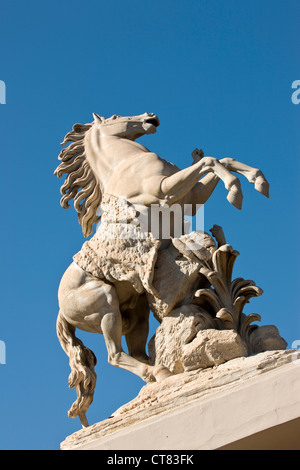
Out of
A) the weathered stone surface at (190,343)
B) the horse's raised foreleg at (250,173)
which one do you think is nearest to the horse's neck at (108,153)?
the horse's raised foreleg at (250,173)

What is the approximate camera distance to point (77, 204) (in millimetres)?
8789

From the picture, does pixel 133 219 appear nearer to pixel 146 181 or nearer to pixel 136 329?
pixel 146 181

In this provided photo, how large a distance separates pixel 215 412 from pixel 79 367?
1935 mm

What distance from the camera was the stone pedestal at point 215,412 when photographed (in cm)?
662

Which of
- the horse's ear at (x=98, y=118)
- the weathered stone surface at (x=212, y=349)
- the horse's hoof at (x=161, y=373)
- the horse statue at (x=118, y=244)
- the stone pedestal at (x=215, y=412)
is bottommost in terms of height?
the stone pedestal at (x=215, y=412)

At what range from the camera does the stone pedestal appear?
6625 millimetres

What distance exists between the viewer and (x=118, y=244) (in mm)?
8102

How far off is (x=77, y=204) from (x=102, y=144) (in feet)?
2.10

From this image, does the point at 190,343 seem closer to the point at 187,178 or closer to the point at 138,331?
the point at 138,331

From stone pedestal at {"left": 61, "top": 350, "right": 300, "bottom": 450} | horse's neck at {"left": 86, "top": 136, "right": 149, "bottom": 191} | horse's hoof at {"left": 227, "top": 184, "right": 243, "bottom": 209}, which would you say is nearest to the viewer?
stone pedestal at {"left": 61, "top": 350, "right": 300, "bottom": 450}

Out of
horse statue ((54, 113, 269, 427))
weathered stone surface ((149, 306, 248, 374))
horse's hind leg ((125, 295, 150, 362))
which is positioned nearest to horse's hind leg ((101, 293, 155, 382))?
horse statue ((54, 113, 269, 427))

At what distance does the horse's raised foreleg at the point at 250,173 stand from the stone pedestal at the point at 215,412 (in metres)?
1.43

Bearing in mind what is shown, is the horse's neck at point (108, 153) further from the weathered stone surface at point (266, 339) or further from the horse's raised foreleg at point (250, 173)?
the weathered stone surface at point (266, 339)

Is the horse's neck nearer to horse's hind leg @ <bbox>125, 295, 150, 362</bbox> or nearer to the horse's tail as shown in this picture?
horse's hind leg @ <bbox>125, 295, 150, 362</bbox>
